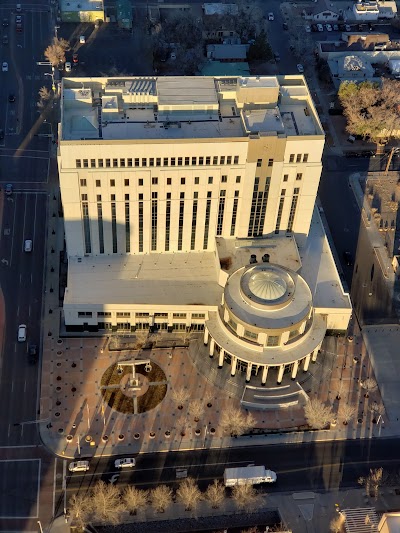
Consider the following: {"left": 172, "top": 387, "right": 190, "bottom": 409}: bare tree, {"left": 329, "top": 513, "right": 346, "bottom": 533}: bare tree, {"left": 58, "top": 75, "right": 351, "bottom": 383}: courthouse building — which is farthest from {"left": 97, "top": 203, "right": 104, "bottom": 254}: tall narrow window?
{"left": 329, "top": 513, "right": 346, "bottom": 533}: bare tree

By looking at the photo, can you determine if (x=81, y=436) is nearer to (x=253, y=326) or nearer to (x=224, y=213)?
(x=253, y=326)

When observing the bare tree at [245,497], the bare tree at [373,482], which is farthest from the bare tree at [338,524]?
the bare tree at [245,497]

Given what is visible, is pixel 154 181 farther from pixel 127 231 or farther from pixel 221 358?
pixel 221 358

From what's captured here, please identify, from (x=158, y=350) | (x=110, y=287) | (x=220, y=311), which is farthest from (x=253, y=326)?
(x=110, y=287)

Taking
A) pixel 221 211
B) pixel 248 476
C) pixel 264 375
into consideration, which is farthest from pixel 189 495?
pixel 221 211

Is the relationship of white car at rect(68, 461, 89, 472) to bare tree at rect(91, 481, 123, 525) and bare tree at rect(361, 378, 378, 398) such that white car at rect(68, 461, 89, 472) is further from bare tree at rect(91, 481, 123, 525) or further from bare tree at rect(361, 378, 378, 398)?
bare tree at rect(361, 378, 378, 398)

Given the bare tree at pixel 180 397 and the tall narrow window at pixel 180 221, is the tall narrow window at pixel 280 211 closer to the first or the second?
the tall narrow window at pixel 180 221
